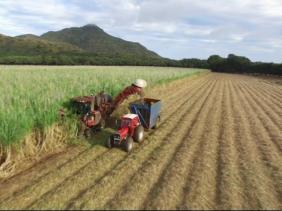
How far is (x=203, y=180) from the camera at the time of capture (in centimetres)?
736

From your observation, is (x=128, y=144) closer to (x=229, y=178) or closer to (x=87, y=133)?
(x=87, y=133)

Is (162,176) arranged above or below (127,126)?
below

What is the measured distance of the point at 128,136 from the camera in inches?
379

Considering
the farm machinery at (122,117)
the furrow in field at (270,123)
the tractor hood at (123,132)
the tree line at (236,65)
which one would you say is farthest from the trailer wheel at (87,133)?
the tree line at (236,65)

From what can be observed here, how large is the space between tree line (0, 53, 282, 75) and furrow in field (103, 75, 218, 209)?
194ft

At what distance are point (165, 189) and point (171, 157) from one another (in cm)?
215

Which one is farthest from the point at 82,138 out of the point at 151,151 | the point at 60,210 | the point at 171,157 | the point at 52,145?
the point at 60,210

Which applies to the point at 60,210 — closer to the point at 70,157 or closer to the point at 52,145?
the point at 70,157

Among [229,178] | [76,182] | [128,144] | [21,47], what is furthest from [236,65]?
[76,182]

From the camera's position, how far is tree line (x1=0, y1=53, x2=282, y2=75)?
2657 inches

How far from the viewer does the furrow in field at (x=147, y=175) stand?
616 centimetres

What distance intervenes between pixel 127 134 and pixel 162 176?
250cm

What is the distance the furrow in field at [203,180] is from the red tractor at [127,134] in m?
1.75

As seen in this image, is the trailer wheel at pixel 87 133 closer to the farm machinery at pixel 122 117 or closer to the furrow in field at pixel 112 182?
the farm machinery at pixel 122 117
